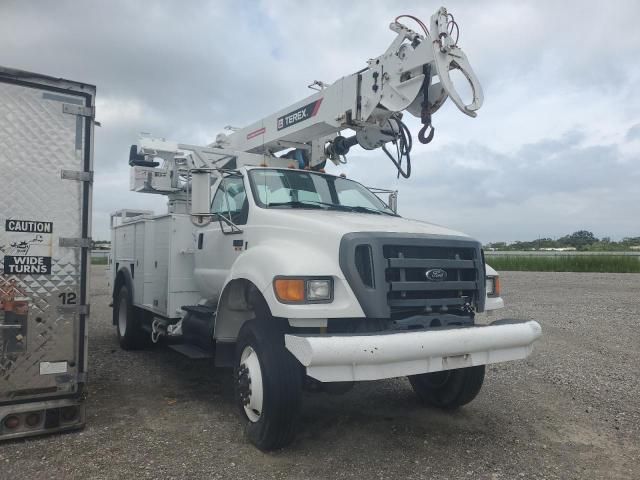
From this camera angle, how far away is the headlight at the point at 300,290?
381 cm

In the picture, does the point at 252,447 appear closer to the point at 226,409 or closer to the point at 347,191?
the point at 226,409

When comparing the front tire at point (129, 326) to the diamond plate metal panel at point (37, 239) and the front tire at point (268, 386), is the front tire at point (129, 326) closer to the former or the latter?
the diamond plate metal panel at point (37, 239)

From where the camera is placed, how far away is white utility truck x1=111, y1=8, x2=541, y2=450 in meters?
3.82

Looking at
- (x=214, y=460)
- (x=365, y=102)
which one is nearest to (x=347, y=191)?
(x=365, y=102)

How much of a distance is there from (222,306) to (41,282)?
1.48m

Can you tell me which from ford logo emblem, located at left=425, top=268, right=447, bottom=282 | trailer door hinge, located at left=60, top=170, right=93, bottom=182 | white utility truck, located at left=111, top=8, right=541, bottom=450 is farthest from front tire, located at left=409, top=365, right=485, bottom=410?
trailer door hinge, located at left=60, top=170, right=93, bottom=182

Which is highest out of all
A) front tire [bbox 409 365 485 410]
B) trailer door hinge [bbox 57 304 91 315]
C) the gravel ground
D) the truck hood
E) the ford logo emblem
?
the truck hood

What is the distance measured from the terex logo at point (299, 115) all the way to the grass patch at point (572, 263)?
62.9ft

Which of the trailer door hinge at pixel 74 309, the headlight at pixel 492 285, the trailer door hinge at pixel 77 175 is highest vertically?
the trailer door hinge at pixel 77 175

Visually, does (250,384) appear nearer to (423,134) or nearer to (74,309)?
(74,309)

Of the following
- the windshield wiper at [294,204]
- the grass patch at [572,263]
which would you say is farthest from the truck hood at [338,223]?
the grass patch at [572,263]

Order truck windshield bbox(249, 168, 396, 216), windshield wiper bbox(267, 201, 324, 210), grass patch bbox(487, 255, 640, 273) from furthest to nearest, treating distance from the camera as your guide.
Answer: grass patch bbox(487, 255, 640, 273) < truck windshield bbox(249, 168, 396, 216) < windshield wiper bbox(267, 201, 324, 210)

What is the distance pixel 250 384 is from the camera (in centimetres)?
423

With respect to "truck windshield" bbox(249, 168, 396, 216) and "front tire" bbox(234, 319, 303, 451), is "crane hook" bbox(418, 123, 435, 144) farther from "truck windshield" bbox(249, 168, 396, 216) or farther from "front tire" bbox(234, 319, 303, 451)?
"front tire" bbox(234, 319, 303, 451)
